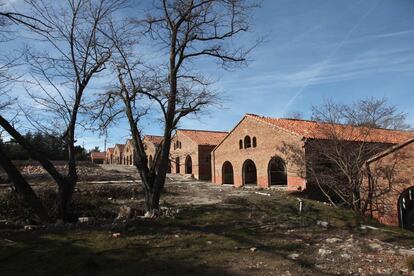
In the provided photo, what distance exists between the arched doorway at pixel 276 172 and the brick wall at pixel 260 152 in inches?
15.8

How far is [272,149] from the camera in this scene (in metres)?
28.6

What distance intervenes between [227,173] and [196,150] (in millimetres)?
5119

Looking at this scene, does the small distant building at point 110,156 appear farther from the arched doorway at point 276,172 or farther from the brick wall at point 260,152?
the arched doorway at point 276,172

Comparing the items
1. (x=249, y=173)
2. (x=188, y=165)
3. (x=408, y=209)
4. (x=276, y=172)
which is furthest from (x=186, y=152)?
(x=408, y=209)

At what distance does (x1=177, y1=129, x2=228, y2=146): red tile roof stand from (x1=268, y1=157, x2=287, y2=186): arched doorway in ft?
35.1

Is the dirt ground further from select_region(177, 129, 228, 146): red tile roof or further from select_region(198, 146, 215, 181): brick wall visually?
select_region(177, 129, 228, 146): red tile roof

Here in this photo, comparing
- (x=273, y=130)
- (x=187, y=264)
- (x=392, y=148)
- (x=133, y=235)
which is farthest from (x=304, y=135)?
(x=187, y=264)

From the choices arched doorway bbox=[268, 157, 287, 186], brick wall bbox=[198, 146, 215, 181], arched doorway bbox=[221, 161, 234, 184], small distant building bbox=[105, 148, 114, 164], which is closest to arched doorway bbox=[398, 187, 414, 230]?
arched doorway bbox=[268, 157, 287, 186]

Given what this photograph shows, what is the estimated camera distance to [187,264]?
8.11m

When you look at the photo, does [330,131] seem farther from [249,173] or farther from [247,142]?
[249,173]

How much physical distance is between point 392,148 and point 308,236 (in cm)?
897

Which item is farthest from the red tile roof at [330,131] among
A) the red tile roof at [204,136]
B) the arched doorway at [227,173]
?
the red tile roof at [204,136]

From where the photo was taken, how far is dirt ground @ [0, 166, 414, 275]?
7859 millimetres

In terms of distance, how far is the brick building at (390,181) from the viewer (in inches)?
690
